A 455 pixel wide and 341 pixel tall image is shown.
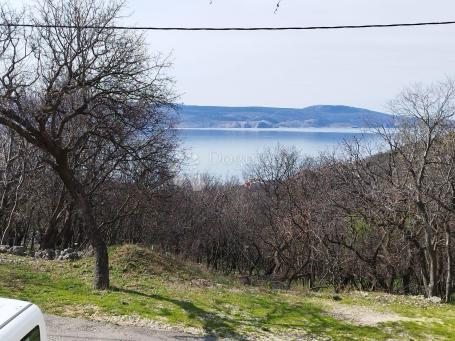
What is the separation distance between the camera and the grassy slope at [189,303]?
1105 cm

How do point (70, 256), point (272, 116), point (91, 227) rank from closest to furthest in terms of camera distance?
point (91, 227) < point (70, 256) < point (272, 116)

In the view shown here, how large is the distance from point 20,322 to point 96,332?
19.0 ft

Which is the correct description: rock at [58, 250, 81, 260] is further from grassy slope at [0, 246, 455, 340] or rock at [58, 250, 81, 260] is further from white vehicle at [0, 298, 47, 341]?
white vehicle at [0, 298, 47, 341]

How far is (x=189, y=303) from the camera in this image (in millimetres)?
12758

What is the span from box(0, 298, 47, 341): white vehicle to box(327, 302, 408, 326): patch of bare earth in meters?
9.31

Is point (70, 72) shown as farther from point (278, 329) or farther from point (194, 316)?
point (278, 329)

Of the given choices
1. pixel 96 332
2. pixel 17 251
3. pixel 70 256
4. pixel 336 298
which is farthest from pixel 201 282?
pixel 17 251

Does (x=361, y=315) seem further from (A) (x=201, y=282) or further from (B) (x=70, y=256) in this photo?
(B) (x=70, y=256)

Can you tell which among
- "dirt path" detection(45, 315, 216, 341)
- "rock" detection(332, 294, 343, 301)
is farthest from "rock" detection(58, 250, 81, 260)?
"rock" detection(332, 294, 343, 301)

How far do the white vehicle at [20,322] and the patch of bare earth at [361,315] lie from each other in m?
9.31

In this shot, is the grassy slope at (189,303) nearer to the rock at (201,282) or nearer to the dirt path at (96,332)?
the rock at (201,282)

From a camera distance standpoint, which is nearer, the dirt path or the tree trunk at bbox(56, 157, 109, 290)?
the dirt path

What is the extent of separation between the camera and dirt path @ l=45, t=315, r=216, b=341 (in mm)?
9453

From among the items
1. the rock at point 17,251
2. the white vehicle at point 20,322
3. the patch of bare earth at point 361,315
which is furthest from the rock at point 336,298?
the white vehicle at point 20,322
